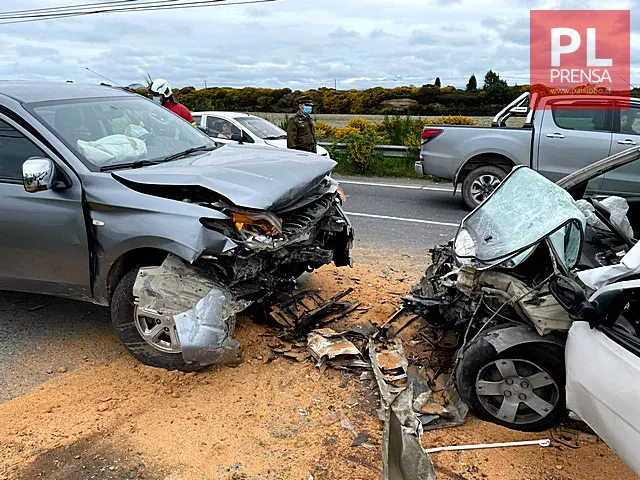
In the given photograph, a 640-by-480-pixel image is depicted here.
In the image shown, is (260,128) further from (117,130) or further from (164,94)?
(117,130)

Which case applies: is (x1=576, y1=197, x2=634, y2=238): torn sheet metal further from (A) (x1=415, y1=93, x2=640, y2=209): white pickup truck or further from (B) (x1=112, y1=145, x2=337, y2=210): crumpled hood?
(A) (x1=415, y1=93, x2=640, y2=209): white pickup truck

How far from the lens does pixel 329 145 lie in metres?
13.5

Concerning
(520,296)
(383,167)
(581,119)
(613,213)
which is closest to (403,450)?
(520,296)

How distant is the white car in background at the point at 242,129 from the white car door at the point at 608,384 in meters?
8.08

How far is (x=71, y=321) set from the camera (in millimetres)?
4695

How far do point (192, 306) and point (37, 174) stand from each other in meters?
1.33

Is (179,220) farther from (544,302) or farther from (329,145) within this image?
(329,145)

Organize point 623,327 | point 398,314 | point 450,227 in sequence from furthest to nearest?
point 450,227
point 398,314
point 623,327

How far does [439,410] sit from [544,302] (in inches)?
34.7

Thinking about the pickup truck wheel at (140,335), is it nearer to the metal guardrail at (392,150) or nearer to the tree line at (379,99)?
the metal guardrail at (392,150)

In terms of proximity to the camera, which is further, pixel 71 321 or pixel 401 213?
pixel 401 213

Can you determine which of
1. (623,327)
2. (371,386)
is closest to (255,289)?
(371,386)

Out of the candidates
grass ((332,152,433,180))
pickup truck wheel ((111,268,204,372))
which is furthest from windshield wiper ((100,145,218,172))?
grass ((332,152,433,180))

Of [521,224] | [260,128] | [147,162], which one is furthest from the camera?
[260,128]
